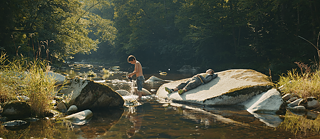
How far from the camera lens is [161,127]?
525 cm

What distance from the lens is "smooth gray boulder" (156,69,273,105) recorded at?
7629 mm

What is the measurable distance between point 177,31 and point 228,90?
3318cm

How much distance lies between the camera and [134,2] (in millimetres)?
42062

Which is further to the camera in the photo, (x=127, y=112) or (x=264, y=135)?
→ (x=127, y=112)

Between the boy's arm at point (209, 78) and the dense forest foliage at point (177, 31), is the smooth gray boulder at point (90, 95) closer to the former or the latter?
the dense forest foliage at point (177, 31)

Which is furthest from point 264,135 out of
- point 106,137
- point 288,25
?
point 288,25

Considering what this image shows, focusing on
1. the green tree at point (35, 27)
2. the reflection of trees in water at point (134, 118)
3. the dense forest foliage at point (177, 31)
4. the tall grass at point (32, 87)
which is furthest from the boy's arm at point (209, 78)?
the green tree at point (35, 27)

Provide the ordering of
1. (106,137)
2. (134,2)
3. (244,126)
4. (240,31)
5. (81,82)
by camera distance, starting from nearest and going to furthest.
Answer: (106,137)
(244,126)
(81,82)
(240,31)
(134,2)

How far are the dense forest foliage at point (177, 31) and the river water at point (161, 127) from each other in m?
2.23

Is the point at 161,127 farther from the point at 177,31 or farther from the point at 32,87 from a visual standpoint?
the point at 177,31

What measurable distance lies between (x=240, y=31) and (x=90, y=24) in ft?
56.4

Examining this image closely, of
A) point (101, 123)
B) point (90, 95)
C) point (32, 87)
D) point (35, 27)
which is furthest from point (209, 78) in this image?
point (35, 27)

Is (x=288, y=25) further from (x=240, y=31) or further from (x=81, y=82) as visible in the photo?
(x=81, y=82)

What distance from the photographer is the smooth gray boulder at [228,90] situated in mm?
7629
